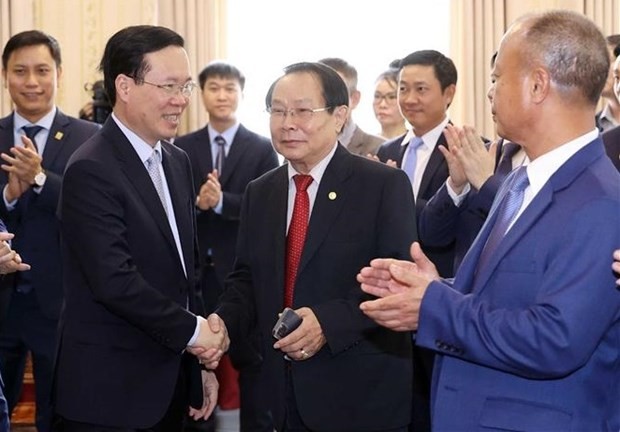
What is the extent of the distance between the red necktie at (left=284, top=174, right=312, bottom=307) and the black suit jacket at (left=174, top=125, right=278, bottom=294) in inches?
88.6

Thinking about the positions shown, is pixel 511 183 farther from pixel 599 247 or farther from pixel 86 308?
pixel 86 308

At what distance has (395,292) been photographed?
8.10ft

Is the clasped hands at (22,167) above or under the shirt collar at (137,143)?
under

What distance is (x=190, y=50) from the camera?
741cm

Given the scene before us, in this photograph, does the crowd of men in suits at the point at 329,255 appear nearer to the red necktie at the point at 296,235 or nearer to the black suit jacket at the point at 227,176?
the red necktie at the point at 296,235

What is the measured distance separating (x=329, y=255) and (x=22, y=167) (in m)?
1.82

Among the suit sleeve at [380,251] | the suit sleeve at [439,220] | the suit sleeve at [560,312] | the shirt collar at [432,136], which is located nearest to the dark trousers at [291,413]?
the suit sleeve at [380,251]

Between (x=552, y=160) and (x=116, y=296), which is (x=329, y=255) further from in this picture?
(x=552, y=160)

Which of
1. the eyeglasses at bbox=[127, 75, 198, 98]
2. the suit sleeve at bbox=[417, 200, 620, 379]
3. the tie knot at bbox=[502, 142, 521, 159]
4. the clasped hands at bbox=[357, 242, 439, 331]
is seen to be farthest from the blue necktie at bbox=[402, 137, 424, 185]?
the suit sleeve at bbox=[417, 200, 620, 379]

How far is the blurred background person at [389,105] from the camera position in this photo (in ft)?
22.1

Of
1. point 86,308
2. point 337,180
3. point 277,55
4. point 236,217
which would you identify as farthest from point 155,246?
point 277,55

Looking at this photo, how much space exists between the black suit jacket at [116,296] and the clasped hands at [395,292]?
95 centimetres

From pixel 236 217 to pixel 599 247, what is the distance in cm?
363

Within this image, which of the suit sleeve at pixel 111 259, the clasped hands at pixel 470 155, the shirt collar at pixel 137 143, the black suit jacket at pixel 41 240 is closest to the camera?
the suit sleeve at pixel 111 259
